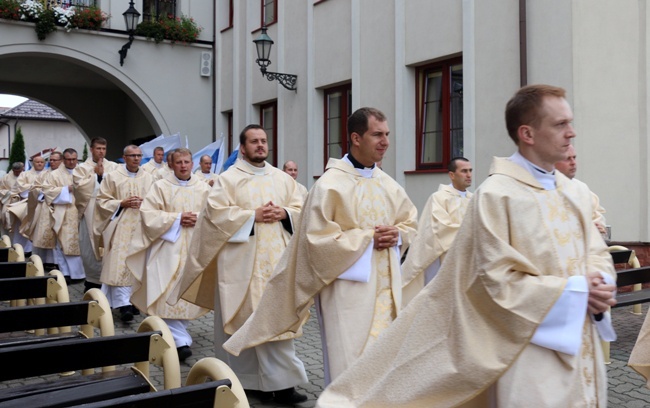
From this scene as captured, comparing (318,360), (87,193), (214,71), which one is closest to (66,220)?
(87,193)

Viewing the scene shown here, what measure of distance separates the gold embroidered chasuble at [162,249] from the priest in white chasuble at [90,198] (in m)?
3.13

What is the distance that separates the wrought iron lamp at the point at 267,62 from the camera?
14.7m

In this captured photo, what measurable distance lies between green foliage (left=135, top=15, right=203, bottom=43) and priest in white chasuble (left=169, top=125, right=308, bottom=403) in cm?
1337

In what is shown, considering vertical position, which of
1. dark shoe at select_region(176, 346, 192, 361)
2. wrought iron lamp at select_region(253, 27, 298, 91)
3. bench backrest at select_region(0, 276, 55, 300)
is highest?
wrought iron lamp at select_region(253, 27, 298, 91)

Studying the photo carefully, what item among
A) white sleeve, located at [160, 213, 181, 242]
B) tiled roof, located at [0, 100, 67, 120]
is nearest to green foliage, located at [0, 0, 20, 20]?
white sleeve, located at [160, 213, 181, 242]

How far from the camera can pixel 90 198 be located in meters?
11.0

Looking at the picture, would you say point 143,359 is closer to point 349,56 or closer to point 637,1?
point 637,1

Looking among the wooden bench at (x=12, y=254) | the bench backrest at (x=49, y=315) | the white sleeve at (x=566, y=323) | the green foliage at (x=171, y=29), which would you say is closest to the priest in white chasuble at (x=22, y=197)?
the green foliage at (x=171, y=29)

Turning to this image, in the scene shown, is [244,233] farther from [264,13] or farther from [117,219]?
[264,13]

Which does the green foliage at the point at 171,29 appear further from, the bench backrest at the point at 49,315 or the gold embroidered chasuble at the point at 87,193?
the bench backrest at the point at 49,315

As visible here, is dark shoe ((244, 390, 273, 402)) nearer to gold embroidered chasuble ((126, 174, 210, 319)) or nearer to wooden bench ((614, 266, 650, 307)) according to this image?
gold embroidered chasuble ((126, 174, 210, 319))

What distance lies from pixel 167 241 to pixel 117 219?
2090 millimetres

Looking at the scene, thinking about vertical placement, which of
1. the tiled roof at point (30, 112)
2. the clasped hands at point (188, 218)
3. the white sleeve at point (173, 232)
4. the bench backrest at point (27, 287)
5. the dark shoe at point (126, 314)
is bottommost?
the dark shoe at point (126, 314)

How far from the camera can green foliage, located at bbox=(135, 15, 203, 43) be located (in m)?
18.3
